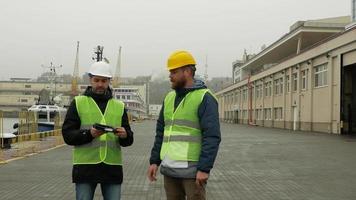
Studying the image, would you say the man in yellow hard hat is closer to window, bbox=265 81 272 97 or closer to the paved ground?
the paved ground

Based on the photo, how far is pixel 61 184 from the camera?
37.2ft

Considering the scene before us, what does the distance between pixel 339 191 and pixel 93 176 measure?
23.7 ft

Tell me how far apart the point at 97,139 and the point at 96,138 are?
17mm

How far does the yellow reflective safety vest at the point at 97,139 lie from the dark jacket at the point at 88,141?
1.5 inches

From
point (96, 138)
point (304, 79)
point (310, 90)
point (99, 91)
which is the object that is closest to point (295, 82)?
point (304, 79)

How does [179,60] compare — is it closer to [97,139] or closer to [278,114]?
[97,139]

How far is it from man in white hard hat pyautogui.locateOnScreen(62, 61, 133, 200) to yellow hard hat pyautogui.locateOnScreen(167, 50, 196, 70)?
647mm

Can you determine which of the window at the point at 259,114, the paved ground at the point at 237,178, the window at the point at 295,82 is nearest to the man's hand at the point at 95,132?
the paved ground at the point at 237,178

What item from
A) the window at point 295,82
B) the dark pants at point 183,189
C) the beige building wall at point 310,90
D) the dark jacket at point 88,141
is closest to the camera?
the dark pants at point 183,189

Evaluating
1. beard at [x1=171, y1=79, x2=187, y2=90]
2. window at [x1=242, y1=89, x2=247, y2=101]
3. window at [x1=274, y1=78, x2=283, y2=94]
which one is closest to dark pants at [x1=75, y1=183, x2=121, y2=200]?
beard at [x1=171, y1=79, x2=187, y2=90]

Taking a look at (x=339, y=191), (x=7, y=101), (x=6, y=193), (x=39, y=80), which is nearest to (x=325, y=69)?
(x=339, y=191)

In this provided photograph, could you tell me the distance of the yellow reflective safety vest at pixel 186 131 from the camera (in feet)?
15.1

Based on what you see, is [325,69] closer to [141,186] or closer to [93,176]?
[141,186]

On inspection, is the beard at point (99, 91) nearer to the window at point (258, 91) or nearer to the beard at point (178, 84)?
the beard at point (178, 84)
